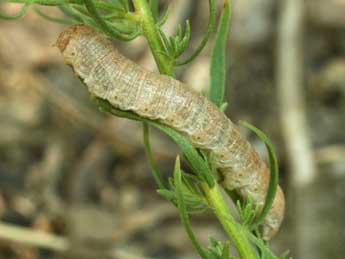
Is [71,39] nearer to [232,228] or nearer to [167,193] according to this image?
[167,193]

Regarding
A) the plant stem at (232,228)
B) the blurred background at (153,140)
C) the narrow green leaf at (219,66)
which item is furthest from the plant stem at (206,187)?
the blurred background at (153,140)

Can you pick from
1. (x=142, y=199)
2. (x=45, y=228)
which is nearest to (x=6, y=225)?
(x=45, y=228)

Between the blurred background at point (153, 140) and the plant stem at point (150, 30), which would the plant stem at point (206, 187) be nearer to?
the plant stem at point (150, 30)

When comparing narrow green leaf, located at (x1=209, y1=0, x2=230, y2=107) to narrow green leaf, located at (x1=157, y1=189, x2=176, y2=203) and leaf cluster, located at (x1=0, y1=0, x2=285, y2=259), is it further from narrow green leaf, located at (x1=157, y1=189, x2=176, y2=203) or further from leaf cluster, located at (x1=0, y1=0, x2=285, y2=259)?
narrow green leaf, located at (x1=157, y1=189, x2=176, y2=203)

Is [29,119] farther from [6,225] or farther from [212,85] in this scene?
[212,85]

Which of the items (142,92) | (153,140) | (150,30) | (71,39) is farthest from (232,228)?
(153,140)

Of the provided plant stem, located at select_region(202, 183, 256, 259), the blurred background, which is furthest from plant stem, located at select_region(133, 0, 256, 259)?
the blurred background
